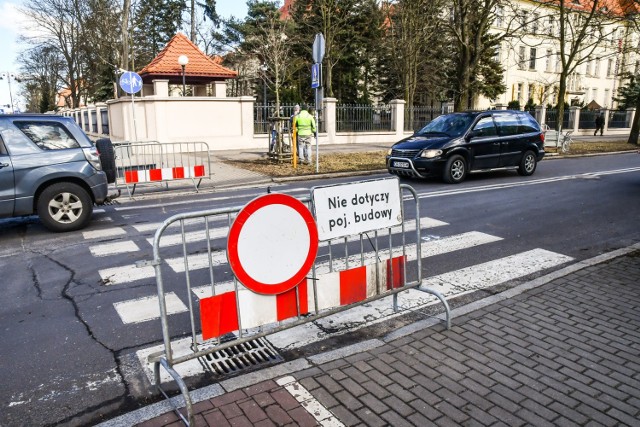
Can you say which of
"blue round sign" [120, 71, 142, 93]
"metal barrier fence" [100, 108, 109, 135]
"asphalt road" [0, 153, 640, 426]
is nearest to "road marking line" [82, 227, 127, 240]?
"asphalt road" [0, 153, 640, 426]

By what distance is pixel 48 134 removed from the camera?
8.13 metres

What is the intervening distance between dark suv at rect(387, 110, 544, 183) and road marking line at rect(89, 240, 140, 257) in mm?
7892

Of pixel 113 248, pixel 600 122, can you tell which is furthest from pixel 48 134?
pixel 600 122

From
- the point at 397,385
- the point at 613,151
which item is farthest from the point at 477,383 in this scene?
the point at 613,151

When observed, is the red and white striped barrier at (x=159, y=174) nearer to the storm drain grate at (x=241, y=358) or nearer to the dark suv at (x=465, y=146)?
the dark suv at (x=465, y=146)

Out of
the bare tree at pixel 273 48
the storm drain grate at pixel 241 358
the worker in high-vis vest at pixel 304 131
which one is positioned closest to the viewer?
the storm drain grate at pixel 241 358

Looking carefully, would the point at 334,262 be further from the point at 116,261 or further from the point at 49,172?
the point at 49,172

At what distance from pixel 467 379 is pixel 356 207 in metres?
1.60

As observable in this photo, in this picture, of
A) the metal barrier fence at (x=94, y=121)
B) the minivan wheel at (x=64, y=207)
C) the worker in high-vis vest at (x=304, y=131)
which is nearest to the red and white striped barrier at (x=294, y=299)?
the minivan wheel at (x=64, y=207)

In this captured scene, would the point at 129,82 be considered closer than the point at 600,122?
Yes

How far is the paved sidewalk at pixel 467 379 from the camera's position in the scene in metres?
3.24

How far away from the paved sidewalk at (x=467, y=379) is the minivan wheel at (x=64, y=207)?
5.82 metres

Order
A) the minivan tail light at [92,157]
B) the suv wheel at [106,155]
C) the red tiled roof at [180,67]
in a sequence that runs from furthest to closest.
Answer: the red tiled roof at [180,67] < the suv wheel at [106,155] < the minivan tail light at [92,157]

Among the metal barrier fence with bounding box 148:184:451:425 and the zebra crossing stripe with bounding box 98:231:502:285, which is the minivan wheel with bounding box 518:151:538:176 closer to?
the zebra crossing stripe with bounding box 98:231:502:285
